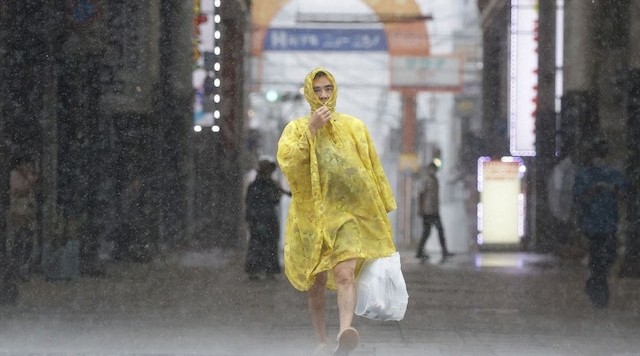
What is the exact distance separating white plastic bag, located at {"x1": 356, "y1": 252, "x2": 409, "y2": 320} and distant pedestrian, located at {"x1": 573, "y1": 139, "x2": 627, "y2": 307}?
11.6ft

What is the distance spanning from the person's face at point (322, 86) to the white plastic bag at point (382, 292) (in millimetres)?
949

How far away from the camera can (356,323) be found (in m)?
9.96

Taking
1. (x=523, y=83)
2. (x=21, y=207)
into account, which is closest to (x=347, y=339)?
(x=21, y=207)

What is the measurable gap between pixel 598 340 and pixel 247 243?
3150mm

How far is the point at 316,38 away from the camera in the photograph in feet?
35.3

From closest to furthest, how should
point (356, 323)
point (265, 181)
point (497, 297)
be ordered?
point (356, 323) < point (497, 297) < point (265, 181)

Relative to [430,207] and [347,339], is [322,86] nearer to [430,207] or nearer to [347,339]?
[347,339]

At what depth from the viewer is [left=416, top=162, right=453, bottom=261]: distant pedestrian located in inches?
439

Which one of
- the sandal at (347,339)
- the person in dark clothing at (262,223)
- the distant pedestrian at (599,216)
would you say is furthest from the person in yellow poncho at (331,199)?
the distant pedestrian at (599,216)

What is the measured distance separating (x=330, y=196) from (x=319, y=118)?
0.48m

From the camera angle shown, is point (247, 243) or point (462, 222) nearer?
point (247, 243)

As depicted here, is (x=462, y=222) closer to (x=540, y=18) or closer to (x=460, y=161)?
(x=460, y=161)

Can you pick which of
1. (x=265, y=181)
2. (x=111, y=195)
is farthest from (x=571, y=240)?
(x=111, y=195)

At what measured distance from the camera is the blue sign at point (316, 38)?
10.8m
